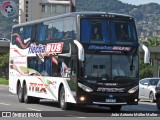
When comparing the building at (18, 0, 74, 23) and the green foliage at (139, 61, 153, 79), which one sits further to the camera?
the building at (18, 0, 74, 23)

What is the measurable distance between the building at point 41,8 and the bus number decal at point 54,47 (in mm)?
126813

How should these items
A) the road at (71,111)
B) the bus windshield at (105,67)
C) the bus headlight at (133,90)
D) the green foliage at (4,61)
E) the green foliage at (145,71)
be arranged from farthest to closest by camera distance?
the green foliage at (4,61) < the green foliage at (145,71) < the bus headlight at (133,90) < the bus windshield at (105,67) < the road at (71,111)

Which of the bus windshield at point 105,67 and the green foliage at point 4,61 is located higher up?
the bus windshield at point 105,67

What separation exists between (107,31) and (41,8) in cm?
13146

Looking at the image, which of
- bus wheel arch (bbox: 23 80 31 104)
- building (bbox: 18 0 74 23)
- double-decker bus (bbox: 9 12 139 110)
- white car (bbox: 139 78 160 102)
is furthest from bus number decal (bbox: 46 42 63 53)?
building (bbox: 18 0 74 23)

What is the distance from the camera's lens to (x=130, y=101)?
66.1 feet

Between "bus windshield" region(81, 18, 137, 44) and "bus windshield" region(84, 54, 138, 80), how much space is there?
0.67 metres

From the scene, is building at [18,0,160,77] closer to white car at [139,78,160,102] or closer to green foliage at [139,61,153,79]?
green foliage at [139,61,153,79]

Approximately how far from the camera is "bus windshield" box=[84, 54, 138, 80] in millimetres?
19812

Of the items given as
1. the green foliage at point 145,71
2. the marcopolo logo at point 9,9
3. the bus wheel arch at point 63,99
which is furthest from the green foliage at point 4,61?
the bus wheel arch at point 63,99

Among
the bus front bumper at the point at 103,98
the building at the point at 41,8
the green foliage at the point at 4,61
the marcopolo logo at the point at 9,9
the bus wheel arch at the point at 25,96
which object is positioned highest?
the building at the point at 41,8

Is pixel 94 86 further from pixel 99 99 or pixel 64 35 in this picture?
pixel 64 35

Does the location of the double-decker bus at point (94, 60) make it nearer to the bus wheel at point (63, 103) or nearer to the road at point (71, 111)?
the bus wheel at point (63, 103)

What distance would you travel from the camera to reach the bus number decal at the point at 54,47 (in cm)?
2188
